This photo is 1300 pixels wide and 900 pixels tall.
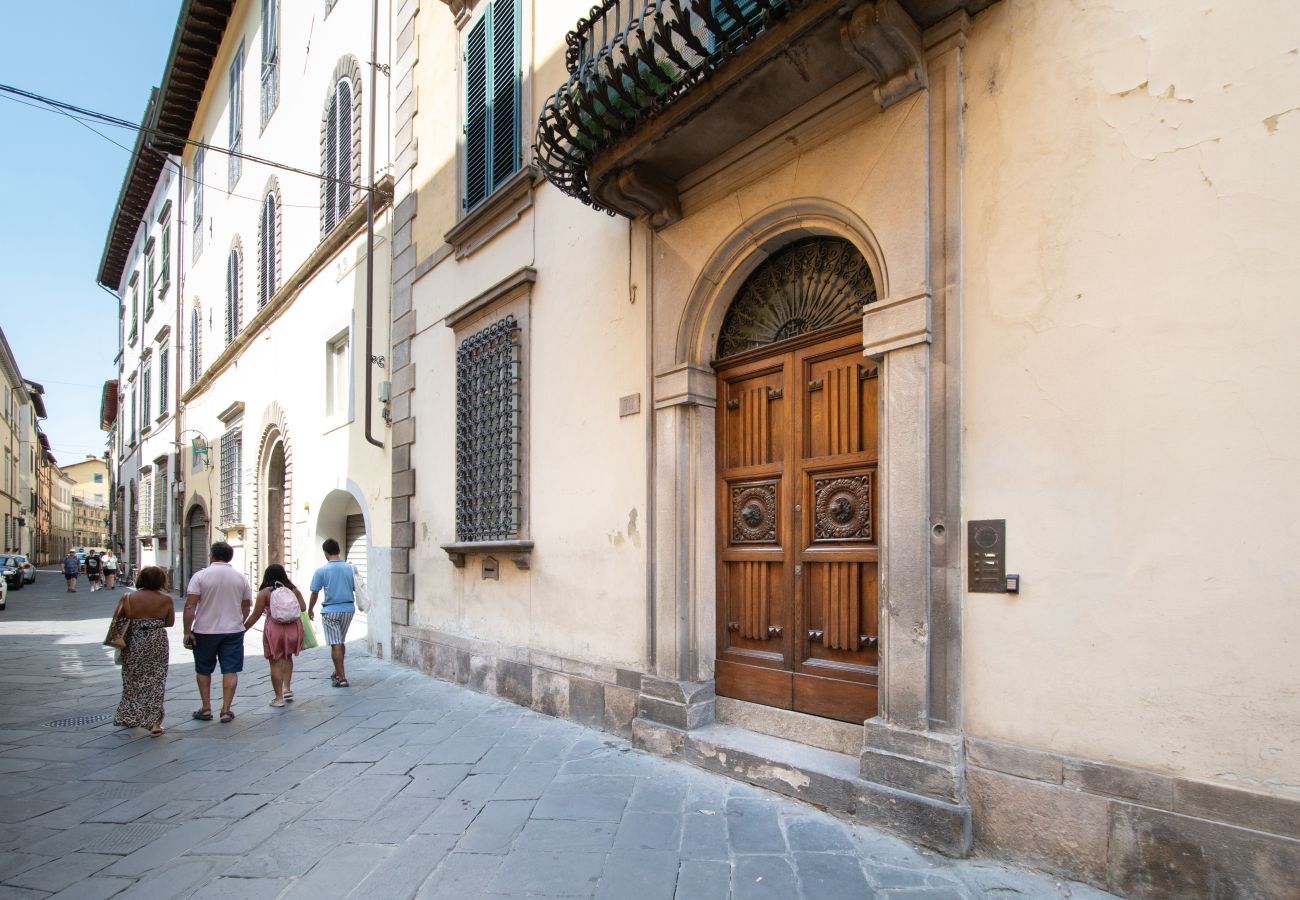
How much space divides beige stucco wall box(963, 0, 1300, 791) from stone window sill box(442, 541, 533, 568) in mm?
4004

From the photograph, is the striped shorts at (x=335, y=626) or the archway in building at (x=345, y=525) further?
the archway in building at (x=345, y=525)

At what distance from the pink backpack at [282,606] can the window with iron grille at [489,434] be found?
1652 mm

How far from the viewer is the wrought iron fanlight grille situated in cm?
431

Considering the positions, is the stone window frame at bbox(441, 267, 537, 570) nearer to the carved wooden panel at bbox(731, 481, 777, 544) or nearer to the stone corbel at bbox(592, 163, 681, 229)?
the stone corbel at bbox(592, 163, 681, 229)

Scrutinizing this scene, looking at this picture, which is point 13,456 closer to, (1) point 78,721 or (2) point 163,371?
(2) point 163,371

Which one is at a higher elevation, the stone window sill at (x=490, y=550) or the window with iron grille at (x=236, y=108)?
the window with iron grille at (x=236, y=108)

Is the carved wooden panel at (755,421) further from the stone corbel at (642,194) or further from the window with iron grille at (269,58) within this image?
the window with iron grille at (269,58)

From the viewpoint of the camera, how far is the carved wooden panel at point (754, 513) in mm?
4684

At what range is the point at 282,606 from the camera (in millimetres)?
6953

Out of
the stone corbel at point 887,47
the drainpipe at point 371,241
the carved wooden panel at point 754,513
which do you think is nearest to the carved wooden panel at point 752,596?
the carved wooden panel at point 754,513

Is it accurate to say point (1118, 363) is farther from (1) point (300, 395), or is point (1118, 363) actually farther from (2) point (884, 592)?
(1) point (300, 395)

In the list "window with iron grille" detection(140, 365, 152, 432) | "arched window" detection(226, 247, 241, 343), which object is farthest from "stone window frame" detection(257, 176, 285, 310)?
"window with iron grille" detection(140, 365, 152, 432)

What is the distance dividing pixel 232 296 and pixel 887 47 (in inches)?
666

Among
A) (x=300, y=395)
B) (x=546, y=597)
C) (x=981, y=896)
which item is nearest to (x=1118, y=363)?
(x=981, y=896)
